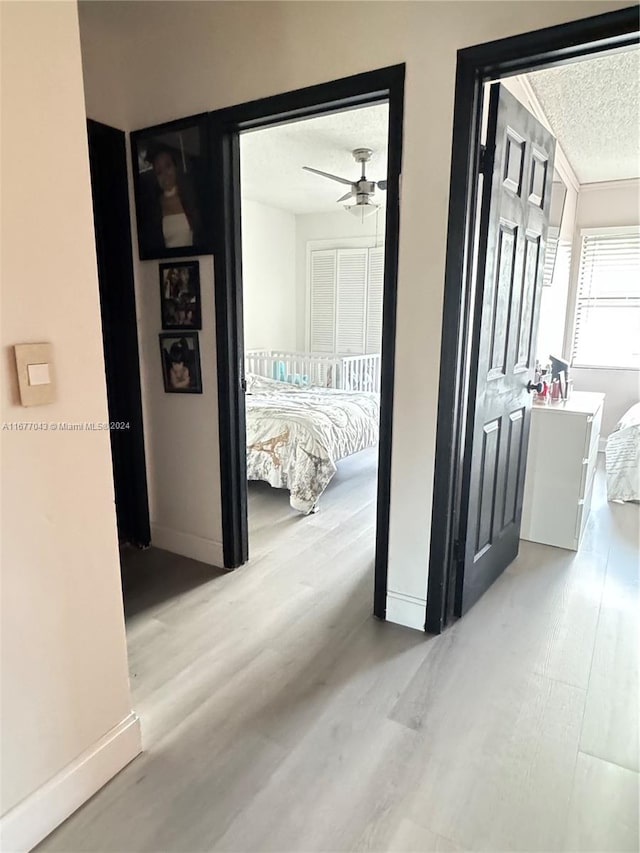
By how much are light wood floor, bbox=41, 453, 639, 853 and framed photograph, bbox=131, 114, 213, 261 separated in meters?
1.63

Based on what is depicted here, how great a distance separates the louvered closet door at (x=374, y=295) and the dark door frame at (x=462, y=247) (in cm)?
430

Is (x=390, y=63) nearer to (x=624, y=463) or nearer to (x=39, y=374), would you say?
(x=39, y=374)

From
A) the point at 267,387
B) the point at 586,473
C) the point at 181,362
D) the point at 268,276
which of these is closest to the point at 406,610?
the point at 586,473

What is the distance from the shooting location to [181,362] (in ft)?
8.50

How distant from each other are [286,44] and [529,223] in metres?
1.25

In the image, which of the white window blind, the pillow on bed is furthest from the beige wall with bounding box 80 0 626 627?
the white window blind

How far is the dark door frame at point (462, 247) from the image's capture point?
62.1 inches

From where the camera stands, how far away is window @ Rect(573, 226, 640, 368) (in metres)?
4.90

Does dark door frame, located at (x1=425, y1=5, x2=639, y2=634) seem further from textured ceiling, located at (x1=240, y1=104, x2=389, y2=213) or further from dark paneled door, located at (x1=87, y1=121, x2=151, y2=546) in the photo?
dark paneled door, located at (x1=87, y1=121, x2=151, y2=546)

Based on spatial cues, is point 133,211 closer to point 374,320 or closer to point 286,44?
point 286,44

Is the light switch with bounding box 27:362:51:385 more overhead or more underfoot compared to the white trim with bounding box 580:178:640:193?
more underfoot

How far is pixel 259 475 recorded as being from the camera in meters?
3.67

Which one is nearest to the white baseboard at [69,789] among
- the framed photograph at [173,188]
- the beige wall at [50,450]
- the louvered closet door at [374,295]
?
the beige wall at [50,450]

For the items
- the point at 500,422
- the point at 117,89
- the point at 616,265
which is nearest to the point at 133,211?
the point at 117,89
